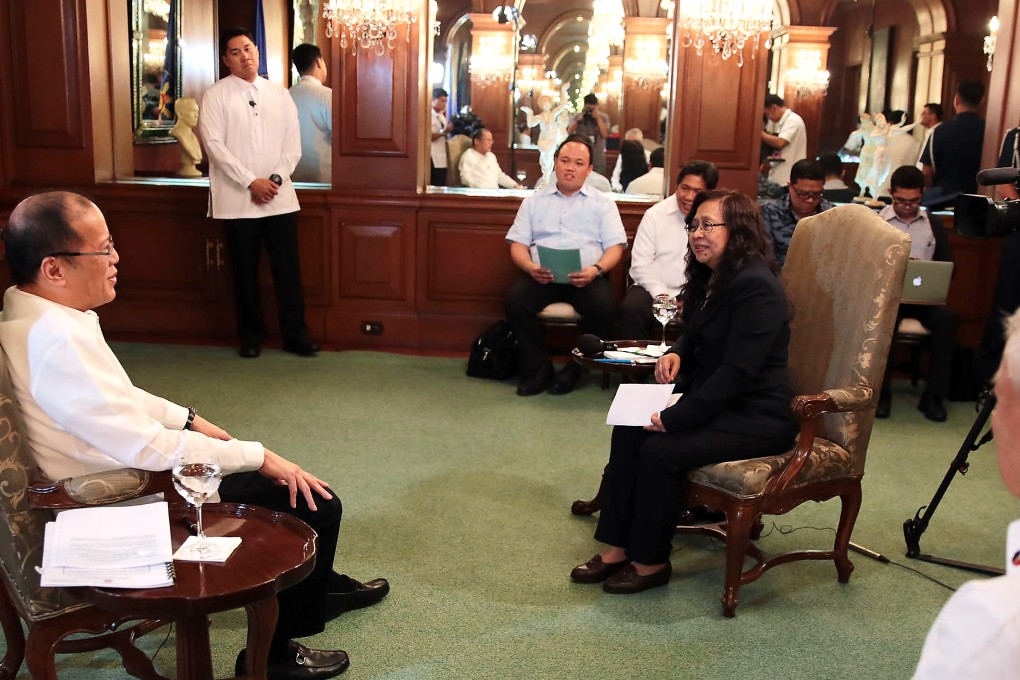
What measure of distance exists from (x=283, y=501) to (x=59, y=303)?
0.67 metres

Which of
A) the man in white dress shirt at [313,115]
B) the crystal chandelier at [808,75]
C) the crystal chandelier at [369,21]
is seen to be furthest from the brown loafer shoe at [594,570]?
the crystal chandelier at [808,75]

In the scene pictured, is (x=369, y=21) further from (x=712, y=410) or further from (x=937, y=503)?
(x=937, y=503)

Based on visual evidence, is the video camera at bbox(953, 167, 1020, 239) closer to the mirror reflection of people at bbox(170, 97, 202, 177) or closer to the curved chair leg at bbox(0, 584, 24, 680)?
the curved chair leg at bbox(0, 584, 24, 680)

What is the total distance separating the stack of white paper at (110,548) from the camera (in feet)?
6.07

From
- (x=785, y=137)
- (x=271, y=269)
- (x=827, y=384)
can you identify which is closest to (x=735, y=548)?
(x=827, y=384)

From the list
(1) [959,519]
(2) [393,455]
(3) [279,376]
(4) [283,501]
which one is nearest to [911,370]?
(1) [959,519]

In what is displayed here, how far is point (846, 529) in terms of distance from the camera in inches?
129

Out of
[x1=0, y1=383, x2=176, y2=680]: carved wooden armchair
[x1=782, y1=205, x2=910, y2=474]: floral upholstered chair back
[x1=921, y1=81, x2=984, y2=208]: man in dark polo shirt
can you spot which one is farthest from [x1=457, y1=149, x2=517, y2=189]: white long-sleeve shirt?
[x1=0, y1=383, x2=176, y2=680]: carved wooden armchair

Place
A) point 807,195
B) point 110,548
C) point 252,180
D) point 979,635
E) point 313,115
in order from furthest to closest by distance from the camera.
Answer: point 313,115 < point 252,180 < point 807,195 < point 110,548 < point 979,635

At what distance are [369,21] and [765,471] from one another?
3976 millimetres

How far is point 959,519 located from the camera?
3.89 m

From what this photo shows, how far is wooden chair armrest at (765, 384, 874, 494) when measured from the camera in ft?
9.92

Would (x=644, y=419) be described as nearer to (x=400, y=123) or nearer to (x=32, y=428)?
(x=32, y=428)

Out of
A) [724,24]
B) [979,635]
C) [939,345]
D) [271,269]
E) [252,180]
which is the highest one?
[724,24]
